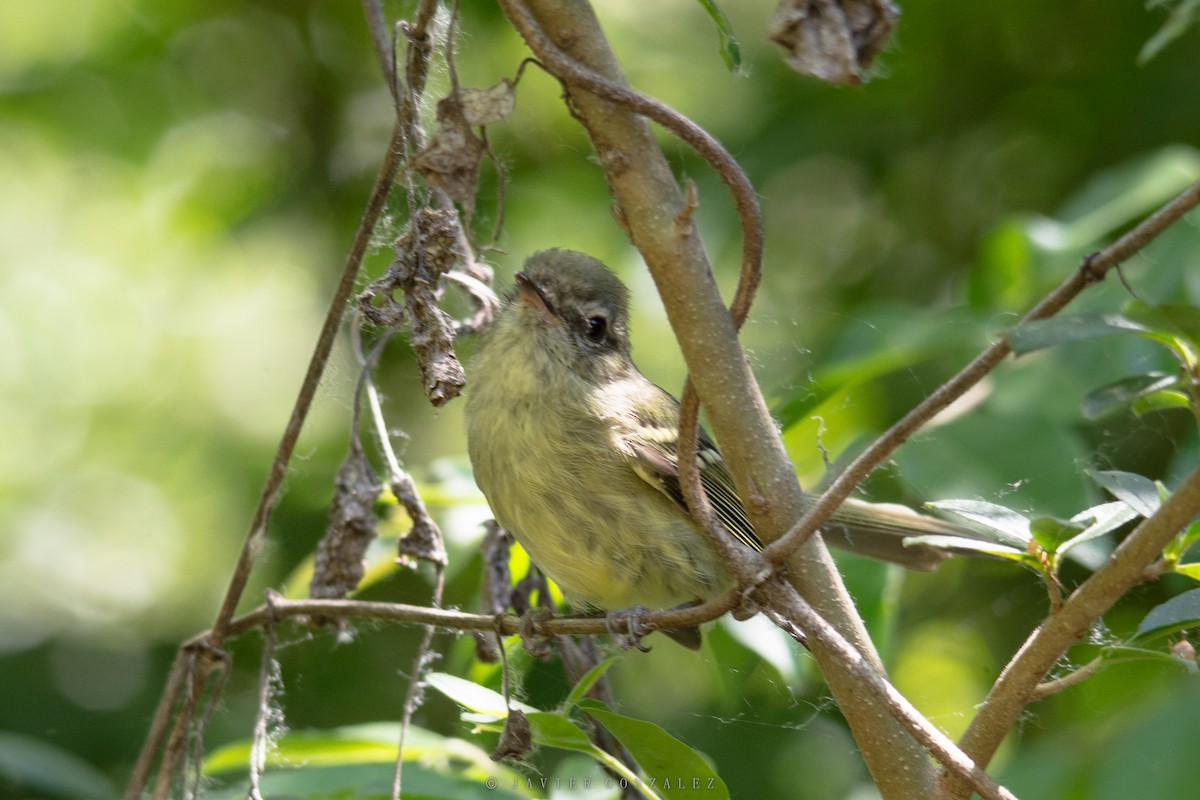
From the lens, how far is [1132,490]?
1388mm

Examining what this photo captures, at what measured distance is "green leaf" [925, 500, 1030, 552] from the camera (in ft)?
4.69

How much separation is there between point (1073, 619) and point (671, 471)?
1237mm

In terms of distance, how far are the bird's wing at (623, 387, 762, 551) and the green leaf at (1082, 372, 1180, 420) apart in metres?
1.16

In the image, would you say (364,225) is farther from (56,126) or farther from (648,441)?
(56,126)

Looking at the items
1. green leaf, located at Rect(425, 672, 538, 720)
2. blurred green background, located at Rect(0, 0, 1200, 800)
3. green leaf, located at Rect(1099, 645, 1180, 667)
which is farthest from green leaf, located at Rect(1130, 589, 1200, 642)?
blurred green background, located at Rect(0, 0, 1200, 800)

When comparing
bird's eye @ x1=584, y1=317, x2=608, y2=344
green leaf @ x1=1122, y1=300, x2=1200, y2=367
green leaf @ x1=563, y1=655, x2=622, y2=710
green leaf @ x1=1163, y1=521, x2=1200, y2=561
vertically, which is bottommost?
green leaf @ x1=563, y1=655, x2=622, y2=710

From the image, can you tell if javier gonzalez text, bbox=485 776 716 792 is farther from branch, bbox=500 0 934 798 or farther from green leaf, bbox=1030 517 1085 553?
green leaf, bbox=1030 517 1085 553

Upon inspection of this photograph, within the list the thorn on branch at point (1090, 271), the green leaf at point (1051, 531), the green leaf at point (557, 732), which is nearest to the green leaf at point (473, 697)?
the green leaf at point (557, 732)

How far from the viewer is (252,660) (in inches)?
162

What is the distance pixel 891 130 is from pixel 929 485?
2.10 meters

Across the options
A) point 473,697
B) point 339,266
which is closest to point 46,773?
point 473,697

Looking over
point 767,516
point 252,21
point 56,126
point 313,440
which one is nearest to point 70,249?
point 56,126

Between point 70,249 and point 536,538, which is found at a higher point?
point 70,249

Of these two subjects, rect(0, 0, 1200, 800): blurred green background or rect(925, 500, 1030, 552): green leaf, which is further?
rect(0, 0, 1200, 800): blurred green background
